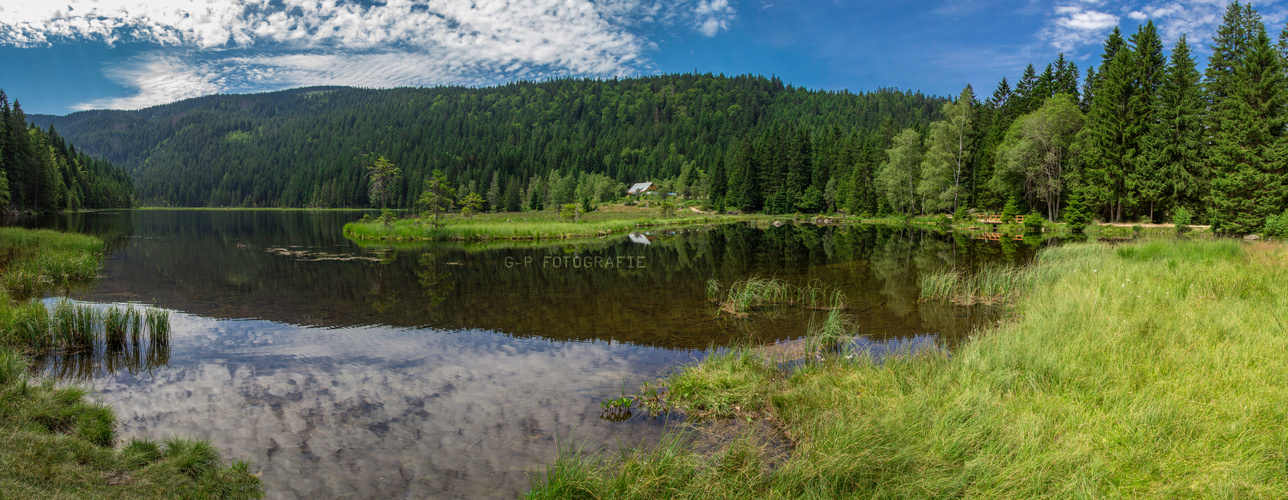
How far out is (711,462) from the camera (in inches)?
211

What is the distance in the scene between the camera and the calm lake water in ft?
21.6

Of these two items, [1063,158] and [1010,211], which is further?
[1010,211]

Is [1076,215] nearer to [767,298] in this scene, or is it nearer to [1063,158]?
[1063,158]

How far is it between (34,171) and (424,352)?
87.3 meters

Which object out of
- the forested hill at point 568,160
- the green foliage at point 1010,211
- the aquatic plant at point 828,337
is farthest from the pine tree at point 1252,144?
the forested hill at point 568,160

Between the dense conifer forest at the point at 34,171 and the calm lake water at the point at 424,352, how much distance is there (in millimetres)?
57824

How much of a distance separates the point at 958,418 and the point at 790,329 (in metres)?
6.79

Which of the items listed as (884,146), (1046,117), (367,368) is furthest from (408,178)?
(367,368)

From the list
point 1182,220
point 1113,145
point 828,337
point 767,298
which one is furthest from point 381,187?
point 1182,220

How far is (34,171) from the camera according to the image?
66000mm

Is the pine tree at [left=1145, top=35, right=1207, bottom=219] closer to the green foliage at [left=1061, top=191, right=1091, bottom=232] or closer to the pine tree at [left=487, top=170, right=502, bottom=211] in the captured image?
the green foliage at [left=1061, top=191, right=1091, bottom=232]

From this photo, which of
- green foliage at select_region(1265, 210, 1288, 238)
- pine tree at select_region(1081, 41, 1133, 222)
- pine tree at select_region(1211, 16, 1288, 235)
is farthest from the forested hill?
green foliage at select_region(1265, 210, 1288, 238)

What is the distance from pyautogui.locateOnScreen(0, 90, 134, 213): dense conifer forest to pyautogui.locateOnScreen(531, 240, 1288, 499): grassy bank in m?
75.2

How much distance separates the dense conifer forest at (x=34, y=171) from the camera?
2341 inches
